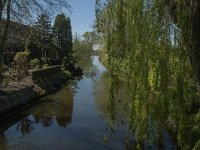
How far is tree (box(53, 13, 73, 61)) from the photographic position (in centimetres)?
4906

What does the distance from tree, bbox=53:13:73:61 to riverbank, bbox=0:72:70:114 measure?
1903 centimetres

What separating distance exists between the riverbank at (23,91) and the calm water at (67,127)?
563 mm

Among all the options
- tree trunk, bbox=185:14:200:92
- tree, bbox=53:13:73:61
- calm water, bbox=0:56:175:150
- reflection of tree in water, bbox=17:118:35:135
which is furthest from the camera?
tree, bbox=53:13:73:61

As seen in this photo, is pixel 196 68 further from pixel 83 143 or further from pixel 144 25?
pixel 83 143

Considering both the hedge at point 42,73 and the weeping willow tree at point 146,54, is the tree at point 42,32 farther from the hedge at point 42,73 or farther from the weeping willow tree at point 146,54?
the weeping willow tree at point 146,54

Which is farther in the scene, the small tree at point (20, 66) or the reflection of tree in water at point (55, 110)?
the small tree at point (20, 66)

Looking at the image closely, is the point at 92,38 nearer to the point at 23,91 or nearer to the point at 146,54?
the point at 23,91

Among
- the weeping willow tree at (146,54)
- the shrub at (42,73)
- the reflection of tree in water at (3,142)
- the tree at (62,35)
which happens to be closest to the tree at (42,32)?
the shrub at (42,73)

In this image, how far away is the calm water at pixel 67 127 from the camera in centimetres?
1235

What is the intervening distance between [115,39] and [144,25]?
649mm

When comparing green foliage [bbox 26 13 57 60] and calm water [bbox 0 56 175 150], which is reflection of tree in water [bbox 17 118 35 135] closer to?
calm water [bbox 0 56 175 150]

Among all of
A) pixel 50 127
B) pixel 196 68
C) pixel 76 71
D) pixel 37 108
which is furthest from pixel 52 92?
pixel 196 68

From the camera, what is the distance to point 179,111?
22.5ft

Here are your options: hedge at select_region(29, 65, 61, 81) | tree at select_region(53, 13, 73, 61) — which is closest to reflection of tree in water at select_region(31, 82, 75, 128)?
hedge at select_region(29, 65, 61, 81)
